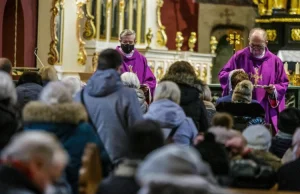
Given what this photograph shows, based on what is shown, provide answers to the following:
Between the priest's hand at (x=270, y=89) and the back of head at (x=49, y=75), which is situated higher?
the back of head at (x=49, y=75)

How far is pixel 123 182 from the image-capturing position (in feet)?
20.6

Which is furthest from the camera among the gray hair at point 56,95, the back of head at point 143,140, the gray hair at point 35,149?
the gray hair at point 56,95

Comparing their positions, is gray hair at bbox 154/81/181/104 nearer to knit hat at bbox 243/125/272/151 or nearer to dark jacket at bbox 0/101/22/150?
knit hat at bbox 243/125/272/151

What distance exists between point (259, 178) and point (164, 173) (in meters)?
2.46

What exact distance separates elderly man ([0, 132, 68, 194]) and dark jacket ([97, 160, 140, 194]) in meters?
0.88

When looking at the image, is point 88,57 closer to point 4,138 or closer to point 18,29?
point 18,29

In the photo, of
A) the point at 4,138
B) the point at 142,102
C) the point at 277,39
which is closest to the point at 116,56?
the point at 4,138

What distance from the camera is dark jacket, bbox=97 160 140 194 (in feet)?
20.5

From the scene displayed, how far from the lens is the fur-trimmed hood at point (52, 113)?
747 centimetres

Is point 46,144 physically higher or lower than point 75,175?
higher

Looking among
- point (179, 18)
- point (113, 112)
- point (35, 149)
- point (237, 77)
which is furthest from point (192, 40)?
point (35, 149)

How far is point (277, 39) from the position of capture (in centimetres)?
2303

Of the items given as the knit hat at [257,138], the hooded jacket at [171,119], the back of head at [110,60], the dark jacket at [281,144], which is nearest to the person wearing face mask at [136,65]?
the dark jacket at [281,144]

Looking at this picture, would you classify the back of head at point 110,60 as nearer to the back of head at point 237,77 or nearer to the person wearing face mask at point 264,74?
the back of head at point 237,77
